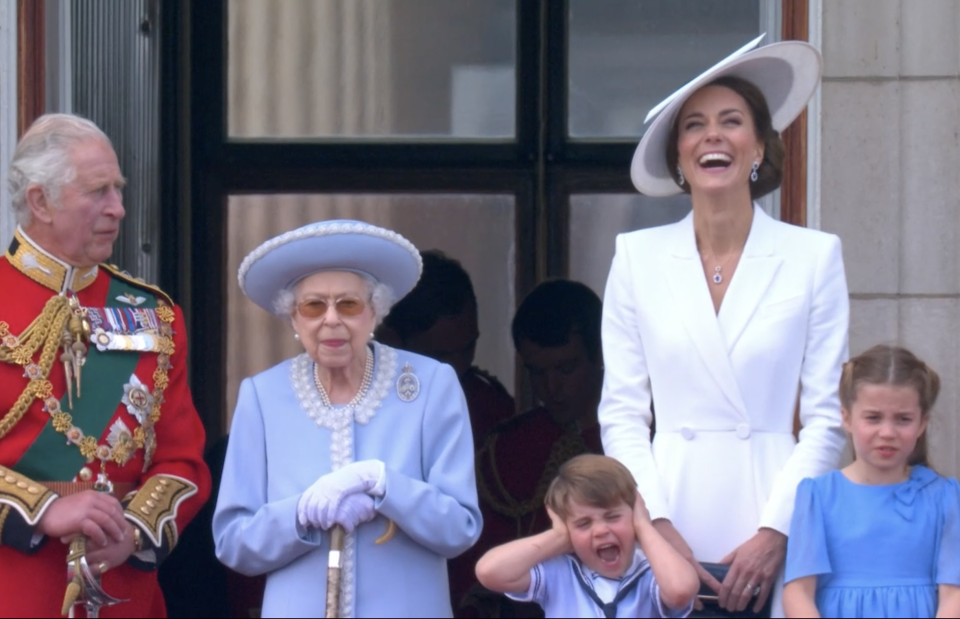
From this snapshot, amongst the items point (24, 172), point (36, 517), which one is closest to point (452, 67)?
point (24, 172)

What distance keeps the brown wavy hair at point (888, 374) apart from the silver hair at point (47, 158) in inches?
69.0

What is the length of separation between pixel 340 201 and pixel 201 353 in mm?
709

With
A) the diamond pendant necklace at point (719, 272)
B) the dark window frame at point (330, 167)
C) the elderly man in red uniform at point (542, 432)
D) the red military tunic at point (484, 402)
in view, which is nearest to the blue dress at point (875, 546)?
Result: the diamond pendant necklace at point (719, 272)

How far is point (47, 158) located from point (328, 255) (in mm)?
692

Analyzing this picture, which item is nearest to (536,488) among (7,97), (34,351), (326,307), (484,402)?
(484,402)

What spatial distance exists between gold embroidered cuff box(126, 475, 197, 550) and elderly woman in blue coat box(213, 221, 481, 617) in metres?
0.16

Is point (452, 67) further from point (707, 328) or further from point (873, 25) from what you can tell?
point (707, 328)

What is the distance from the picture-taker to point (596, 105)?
5574mm

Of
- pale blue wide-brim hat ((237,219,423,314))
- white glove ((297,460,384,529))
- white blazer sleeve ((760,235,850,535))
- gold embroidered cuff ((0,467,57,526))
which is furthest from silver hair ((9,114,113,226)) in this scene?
white blazer sleeve ((760,235,850,535))

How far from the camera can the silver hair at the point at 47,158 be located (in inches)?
145

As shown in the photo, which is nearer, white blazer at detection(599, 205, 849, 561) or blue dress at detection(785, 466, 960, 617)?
blue dress at detection(785, 466, 960, 617)

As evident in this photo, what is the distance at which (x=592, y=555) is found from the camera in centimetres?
340

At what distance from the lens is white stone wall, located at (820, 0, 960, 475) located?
4555 millimetres

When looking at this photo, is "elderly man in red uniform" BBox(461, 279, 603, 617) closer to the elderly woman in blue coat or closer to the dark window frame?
the dark window frame
